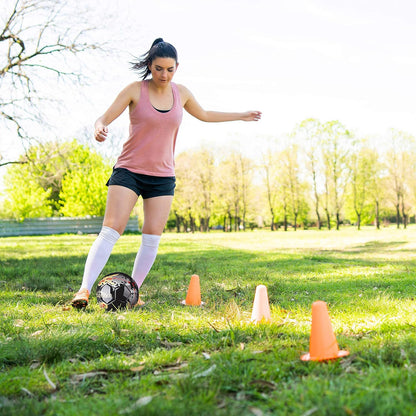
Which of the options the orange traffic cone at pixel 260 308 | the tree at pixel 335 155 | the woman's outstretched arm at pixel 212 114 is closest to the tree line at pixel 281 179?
the tree at pixel 335 155

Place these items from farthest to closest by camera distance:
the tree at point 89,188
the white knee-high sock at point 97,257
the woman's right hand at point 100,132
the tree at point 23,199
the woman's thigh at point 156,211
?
the tree at point 23,199 < the tree at point 89,188 < the woman's thigh at point 156,211 < the white knee-high sock at point 97,257 < the woman's right hand at point 100,132

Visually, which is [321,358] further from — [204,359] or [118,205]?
[118,205]

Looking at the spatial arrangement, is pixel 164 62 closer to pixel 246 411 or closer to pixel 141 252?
pixel 141 252

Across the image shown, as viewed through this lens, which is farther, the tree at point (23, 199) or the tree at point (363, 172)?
the tree at point (363, 172)

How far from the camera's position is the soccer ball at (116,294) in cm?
448

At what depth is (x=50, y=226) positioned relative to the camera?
40000 millimetres

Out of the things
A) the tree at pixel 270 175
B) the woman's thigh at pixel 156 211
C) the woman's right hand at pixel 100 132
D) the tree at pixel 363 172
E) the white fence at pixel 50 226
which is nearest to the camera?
the woman's right hand at pixel 100 132

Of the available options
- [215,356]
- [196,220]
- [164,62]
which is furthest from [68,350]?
[196,220]

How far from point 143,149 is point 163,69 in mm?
835

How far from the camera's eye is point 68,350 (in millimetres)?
2967

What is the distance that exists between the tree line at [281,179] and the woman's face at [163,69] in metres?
35.4

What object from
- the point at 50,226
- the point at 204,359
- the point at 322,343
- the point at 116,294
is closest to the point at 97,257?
the point at 116,294

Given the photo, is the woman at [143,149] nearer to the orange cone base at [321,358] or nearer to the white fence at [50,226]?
the orange cone base at [321,358]

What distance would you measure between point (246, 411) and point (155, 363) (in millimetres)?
916
